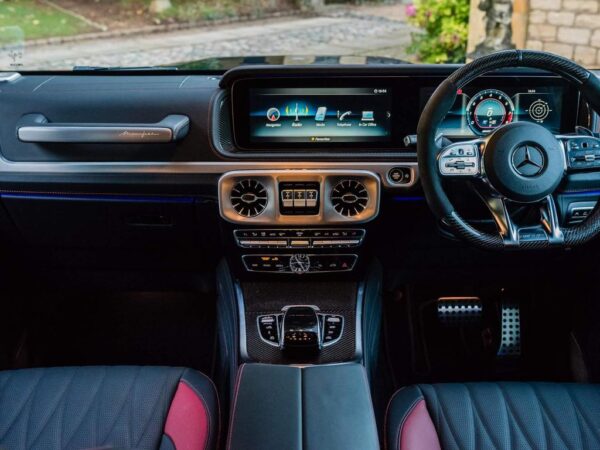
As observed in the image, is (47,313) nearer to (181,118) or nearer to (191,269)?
(191,269)

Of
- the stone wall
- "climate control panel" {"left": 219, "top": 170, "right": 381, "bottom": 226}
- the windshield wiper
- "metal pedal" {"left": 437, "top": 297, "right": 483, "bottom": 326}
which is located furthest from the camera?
the stone wall

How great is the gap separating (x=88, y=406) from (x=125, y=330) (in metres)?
1.12

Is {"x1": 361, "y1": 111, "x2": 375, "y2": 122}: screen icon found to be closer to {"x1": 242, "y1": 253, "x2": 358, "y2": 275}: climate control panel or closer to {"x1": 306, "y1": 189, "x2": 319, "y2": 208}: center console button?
{"x1": 306, "y1": 189, "x2": 319, "y2": 208}: center console button

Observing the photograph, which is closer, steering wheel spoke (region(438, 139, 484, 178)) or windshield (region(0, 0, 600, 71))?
steering wheel spoke (region(438, 139, 484, 178))

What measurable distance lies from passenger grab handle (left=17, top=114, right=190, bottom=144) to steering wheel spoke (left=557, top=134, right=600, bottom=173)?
3.80ft

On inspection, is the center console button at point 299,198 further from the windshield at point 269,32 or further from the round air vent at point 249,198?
the windshield at point 269,32

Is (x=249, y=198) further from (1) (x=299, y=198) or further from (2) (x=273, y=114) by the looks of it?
(2) (x=273, y=114)

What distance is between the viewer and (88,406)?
199cm

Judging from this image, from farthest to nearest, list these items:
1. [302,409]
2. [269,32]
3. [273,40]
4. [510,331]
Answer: [269,32] → [273,40] → [510,331] → [302,409]

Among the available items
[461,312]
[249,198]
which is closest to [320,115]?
[249,198]

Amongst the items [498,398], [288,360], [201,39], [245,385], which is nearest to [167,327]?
[288,360]

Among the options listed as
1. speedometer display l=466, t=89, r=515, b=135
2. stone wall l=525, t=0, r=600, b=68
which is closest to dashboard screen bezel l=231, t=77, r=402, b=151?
speedometer display l=466, t=89, r=515, b=135

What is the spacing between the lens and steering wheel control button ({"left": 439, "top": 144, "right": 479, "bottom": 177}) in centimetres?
188

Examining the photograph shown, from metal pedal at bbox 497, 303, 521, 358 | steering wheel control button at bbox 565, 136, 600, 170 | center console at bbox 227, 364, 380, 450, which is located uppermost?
steering wheel control button at bbox 565, 136, 600, 170
